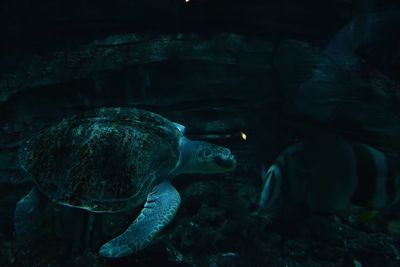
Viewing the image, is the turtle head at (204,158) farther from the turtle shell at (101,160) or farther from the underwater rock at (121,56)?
the underwater rock at (121,56)

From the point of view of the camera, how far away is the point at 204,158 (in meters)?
3.27

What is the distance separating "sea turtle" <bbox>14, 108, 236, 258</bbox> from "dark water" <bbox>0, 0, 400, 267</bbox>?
348 mm

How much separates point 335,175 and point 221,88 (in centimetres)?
241

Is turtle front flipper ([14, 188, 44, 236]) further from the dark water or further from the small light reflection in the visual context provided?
the small light reflection

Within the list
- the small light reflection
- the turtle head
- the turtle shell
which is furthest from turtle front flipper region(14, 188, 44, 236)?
the small light reflection

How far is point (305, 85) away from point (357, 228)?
1778mm

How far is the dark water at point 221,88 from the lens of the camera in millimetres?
3064

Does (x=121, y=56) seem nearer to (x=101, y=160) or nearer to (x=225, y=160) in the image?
(x=101, y=160)

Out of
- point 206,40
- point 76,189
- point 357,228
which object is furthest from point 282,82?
point 76,189

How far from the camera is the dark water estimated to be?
10.1 ft

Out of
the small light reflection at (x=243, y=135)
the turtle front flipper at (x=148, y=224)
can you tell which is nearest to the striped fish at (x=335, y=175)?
the turtle front flipper at (x=148, y=224)

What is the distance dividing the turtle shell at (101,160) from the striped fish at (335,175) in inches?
49.8

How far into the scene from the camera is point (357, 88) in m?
3.51

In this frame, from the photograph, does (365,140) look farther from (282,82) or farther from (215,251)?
(215,251)
